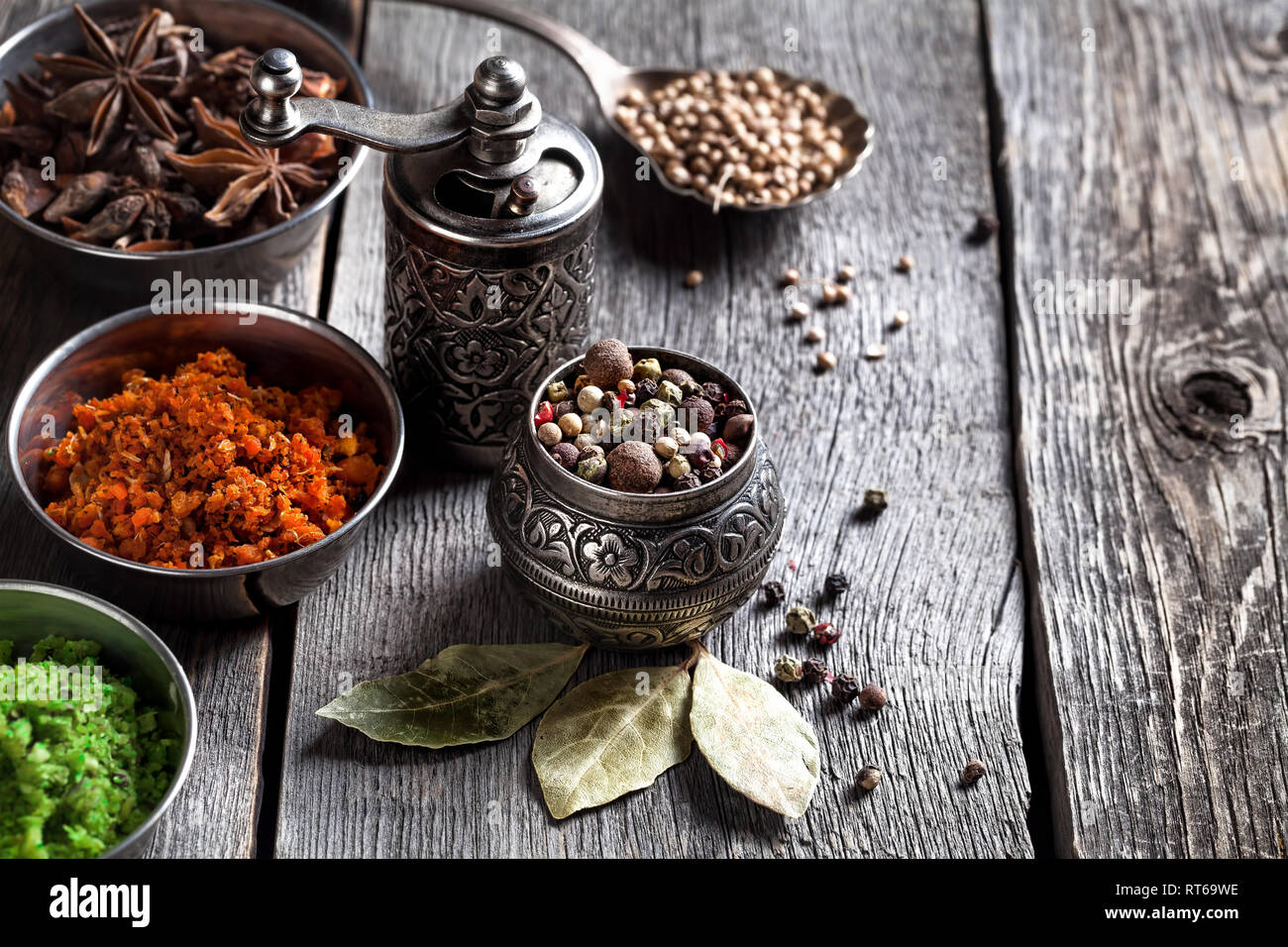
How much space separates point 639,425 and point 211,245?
80 centimetres

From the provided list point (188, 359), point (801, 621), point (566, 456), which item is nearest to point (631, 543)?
point (566, 456)

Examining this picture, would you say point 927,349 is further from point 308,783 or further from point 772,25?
point 308,783

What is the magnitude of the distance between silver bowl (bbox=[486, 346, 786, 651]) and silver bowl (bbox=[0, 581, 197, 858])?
0.41 meters

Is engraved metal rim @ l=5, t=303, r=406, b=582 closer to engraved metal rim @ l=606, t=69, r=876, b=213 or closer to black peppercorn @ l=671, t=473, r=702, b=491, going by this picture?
black peppercorn @ l=671, t=473, r=702, b=491

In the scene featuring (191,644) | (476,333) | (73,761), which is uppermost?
(476,333)

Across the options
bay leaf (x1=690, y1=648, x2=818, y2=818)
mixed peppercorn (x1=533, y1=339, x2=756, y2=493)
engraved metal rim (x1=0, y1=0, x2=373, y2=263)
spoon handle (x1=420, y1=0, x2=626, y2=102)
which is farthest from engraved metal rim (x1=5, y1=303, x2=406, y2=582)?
spoon handle (x1=420, y1=0, x2=626, y2=102)

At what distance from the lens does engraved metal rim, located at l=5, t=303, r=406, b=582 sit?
1.47m

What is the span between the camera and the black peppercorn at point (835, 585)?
5.80 ft

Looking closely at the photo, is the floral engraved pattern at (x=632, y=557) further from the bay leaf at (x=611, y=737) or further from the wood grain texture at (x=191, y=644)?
the wood grain texture at (x=191, y=644)

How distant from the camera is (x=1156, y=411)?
80.3 inches

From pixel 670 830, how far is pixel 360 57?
1.61 m

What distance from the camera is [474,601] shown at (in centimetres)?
173

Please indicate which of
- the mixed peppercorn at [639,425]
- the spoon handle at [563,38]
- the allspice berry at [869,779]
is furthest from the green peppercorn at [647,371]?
the spoon handle at [563,38]

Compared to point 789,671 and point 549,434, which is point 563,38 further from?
point 789,671
